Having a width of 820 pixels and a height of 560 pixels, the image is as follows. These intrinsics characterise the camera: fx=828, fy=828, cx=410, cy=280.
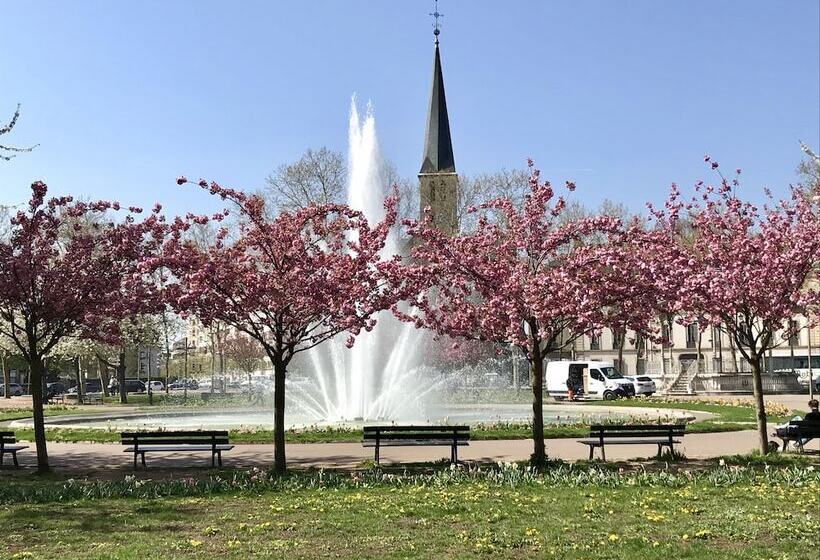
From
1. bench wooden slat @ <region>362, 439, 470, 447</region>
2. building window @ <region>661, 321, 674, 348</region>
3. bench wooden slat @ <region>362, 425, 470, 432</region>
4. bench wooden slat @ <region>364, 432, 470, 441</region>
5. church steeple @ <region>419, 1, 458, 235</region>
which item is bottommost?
bench wooden slat @ <region>362, 439, 470, 447</region>

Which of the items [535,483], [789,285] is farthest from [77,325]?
[789,285]

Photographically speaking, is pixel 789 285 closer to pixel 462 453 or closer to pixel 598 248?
pixel 598 248

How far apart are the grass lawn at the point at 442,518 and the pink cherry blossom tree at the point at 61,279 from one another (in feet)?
13.0

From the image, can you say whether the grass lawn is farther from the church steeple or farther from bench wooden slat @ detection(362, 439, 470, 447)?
the church steeple

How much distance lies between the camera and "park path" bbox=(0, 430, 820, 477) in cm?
1655

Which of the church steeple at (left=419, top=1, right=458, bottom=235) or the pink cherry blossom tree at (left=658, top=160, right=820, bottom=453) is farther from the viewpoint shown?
the church steeple at (left=419, top=1, right=458, bottom=235)

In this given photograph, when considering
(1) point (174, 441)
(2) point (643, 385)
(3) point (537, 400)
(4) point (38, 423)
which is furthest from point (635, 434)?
(2) point (643, 385)

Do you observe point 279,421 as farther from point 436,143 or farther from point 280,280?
point 436,143

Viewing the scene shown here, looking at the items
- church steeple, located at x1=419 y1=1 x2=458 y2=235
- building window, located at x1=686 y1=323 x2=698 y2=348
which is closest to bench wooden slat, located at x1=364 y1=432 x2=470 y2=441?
church steeple, located at x1=419 y1=1 x2=458 y2=235

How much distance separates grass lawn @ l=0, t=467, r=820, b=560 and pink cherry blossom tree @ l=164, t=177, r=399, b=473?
3191 mm

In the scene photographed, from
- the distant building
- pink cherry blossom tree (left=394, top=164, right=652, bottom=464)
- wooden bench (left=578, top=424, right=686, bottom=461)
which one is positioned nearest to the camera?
pink cherry blossom tree (left=394, top=164, right=652, bottom=464)

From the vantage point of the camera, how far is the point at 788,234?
56.8 ft

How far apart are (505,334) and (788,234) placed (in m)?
6.54

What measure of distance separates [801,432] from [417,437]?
7.59m
